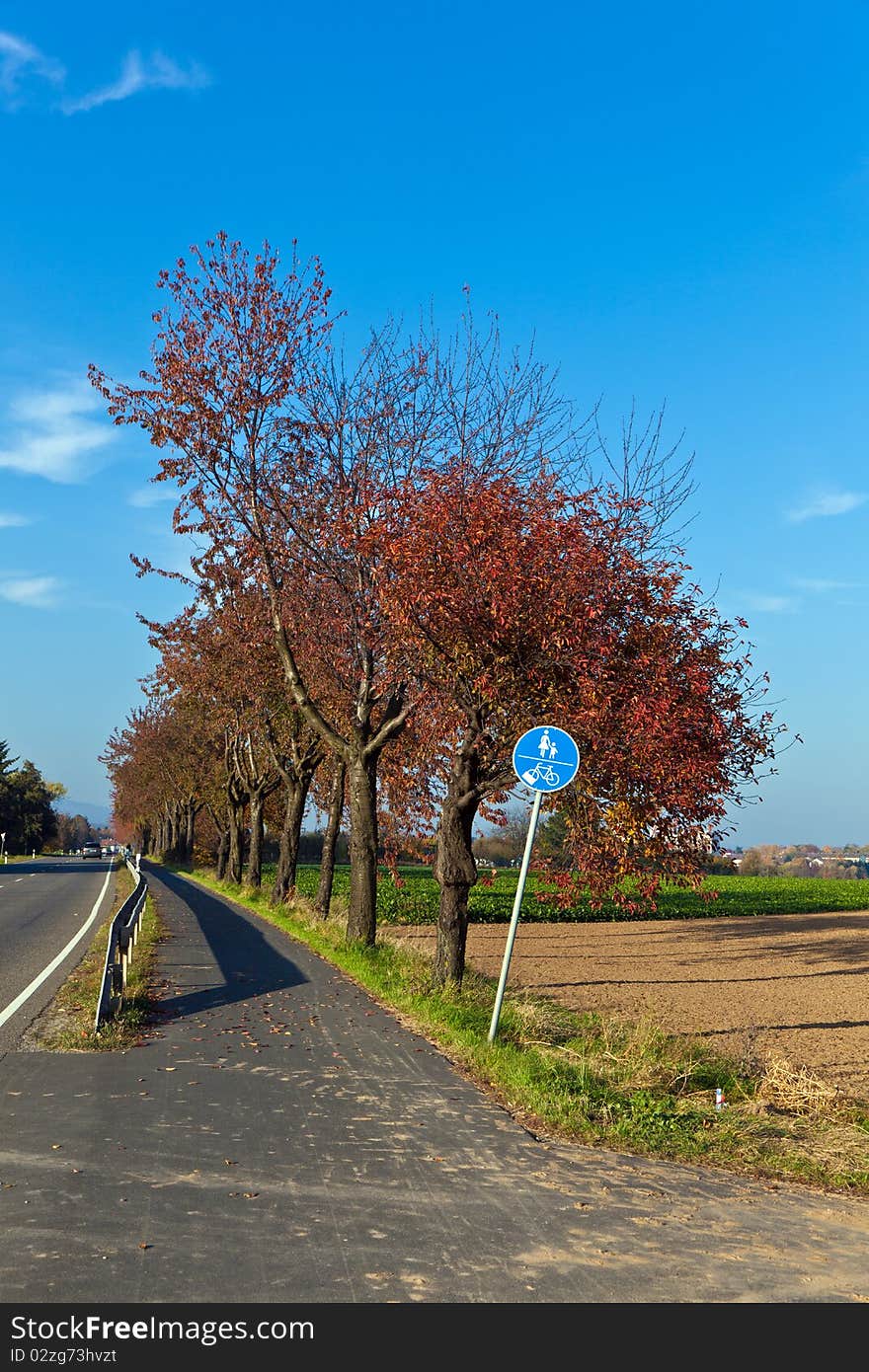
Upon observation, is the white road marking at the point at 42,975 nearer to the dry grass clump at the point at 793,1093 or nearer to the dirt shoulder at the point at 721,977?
the dirt shoulder at the point at 721,977

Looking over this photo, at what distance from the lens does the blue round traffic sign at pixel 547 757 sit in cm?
1080

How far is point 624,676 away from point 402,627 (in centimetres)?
277

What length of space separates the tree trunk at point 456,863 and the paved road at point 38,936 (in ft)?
16.4

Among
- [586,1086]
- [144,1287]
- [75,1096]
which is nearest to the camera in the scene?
[144,1287]

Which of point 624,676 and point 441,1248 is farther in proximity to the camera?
point 624,676

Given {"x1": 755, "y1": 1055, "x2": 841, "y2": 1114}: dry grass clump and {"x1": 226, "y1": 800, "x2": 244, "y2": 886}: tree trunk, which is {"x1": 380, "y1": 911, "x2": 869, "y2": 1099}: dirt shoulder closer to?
{"x1": 755, "y1": 1055, "x2": 841, "y2": 1114}: dry grass clump

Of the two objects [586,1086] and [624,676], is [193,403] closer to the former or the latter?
[624,676]

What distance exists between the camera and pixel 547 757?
10914 mm

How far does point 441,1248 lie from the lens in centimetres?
553

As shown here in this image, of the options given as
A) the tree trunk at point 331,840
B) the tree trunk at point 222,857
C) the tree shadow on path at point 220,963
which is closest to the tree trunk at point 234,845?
the tree trunk at point 222,857

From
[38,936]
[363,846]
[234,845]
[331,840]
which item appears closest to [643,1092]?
[363,846]
